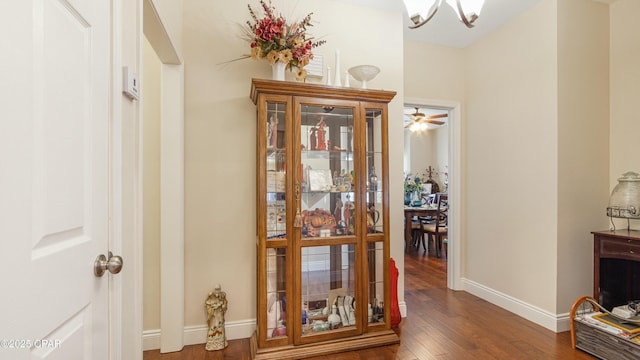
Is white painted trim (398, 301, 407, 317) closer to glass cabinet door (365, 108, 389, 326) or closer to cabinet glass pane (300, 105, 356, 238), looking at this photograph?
glass cabinet door (365, 108, 389, 326)

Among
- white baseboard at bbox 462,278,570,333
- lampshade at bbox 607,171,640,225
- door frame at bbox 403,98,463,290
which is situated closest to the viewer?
lampshade at bbox 607,171,640,225

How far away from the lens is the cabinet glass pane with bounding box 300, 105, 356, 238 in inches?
92.5

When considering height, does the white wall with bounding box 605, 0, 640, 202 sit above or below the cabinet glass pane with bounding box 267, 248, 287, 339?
above

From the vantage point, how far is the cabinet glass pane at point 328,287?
2309mm

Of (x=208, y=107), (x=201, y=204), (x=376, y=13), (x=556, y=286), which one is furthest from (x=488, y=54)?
(x=201, y=204)

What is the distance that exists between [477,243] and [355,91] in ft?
7.66

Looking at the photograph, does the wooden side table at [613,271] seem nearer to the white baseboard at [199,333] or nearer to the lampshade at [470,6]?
the lampshade at [470,6]

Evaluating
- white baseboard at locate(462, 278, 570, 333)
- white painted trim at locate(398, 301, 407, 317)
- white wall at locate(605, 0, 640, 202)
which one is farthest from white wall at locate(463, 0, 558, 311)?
white painted trim at locate(398, 301, 407, 317)

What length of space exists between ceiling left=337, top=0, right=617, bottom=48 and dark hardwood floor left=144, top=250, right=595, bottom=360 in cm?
287

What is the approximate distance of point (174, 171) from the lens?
227cm

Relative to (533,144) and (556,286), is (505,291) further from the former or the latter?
(533,144)

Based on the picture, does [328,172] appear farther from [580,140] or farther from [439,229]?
[439,229]

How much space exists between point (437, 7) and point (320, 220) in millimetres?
1651

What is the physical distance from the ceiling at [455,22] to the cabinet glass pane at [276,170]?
1.38 meters
